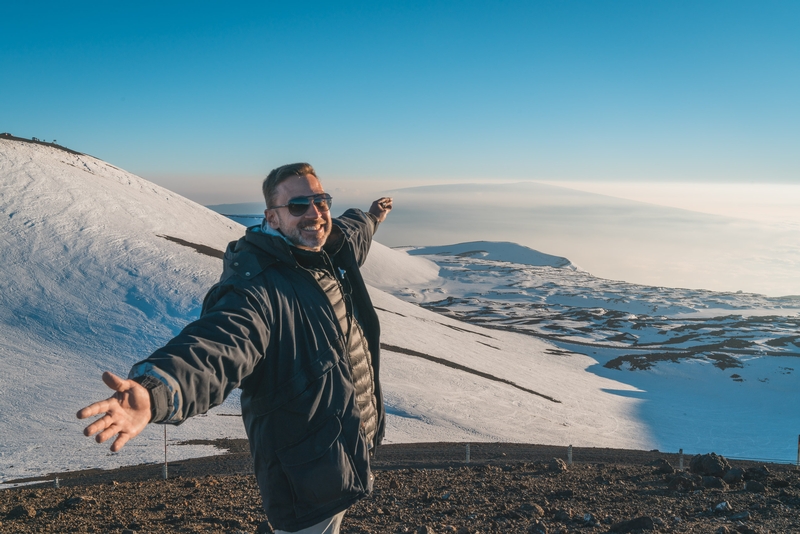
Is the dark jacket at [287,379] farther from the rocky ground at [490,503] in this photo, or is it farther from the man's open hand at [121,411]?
the rocky ground at [490,503]

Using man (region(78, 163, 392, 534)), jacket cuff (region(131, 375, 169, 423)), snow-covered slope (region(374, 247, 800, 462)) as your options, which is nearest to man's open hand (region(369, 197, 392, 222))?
man (region(78, 163, 392, 534))

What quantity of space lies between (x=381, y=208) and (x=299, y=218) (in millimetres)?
2287

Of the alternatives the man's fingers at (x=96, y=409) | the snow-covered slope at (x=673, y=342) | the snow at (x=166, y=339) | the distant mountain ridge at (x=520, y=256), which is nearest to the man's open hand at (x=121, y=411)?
the man's fingers at (x=96, y=409)

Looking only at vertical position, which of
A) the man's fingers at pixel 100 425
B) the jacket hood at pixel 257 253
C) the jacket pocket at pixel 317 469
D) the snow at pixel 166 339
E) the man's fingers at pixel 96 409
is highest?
the jacket hood at pixel 257 253

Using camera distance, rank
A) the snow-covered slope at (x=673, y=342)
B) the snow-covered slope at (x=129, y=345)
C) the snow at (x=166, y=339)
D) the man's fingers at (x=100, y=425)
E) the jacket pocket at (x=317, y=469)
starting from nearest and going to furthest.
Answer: the man's fingers at (x=100, y=425), the jacket pocket at (x=317, y=469), the snow-covered slope at (x=129, y=345), the snow at (x=166, y=339), the snow-covered slope at (x=673, y=342)

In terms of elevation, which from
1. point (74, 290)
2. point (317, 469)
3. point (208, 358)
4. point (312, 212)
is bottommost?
point (74, 290)

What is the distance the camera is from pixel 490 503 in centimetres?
880

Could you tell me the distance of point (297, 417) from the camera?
9.59 ft

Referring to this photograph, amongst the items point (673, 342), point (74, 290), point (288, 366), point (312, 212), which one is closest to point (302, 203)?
point (312, 212)

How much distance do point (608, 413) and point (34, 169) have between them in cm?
4536

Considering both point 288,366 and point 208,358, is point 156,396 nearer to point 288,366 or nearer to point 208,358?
point 208,358

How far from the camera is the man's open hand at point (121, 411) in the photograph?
1.95 meters

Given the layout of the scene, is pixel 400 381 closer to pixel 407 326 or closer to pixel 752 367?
pixel 407 326

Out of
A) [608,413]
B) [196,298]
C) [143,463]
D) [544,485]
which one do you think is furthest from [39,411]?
[608,413]
